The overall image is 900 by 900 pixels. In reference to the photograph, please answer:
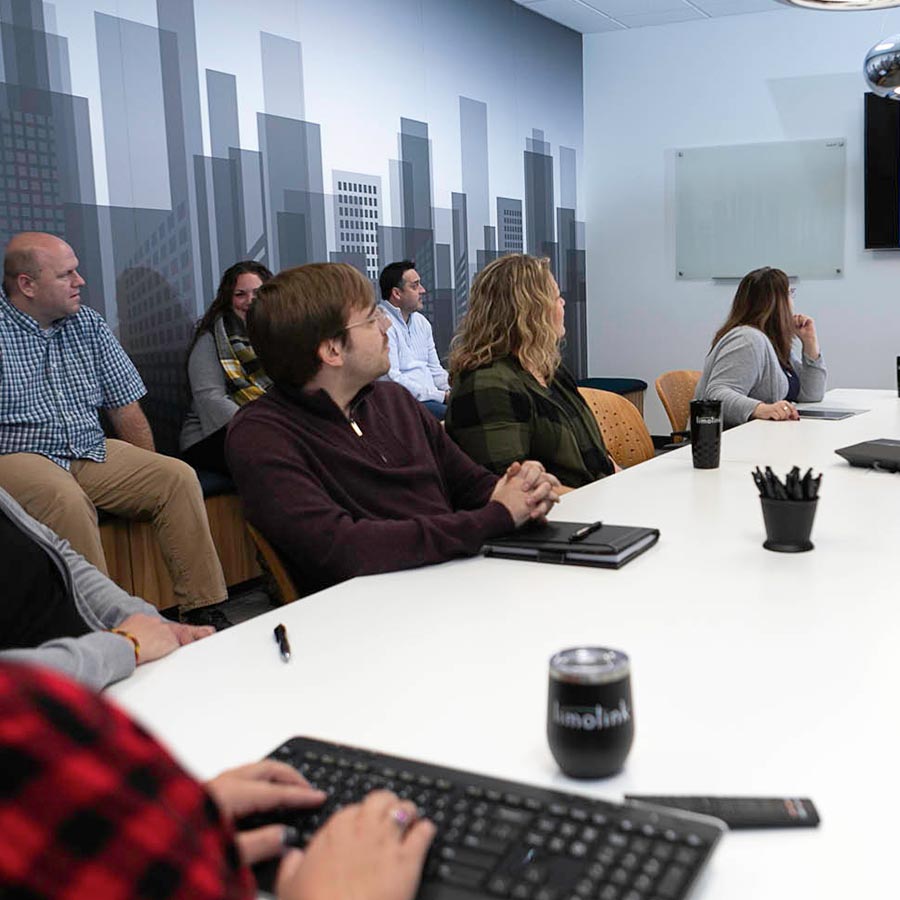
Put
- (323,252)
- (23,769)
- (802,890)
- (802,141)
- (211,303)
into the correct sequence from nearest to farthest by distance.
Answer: (23,769) < (802,890) < (211,303) < (323,252) < (802,141)

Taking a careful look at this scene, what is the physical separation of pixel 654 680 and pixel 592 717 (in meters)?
0.28

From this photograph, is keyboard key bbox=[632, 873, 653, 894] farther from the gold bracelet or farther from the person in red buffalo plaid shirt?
the gold bracelet

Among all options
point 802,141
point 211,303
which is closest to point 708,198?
point 802,141

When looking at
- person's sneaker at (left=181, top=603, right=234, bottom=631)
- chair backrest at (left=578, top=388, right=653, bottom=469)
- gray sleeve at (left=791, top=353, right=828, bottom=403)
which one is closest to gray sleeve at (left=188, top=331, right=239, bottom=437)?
person's sneaker at (left=181, top=603, right=234, bottom=631)

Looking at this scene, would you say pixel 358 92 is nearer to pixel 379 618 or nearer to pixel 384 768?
pixel 379 618

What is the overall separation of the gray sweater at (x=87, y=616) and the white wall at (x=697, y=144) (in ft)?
19.6

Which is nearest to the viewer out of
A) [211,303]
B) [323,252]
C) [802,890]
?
[802,890]

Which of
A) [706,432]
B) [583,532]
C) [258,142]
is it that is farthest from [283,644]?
[258,142]

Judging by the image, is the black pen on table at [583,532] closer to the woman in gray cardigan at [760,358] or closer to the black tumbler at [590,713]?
the black tumbler at [590,713]

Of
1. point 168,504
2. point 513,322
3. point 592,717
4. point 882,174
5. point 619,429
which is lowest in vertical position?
point 168,504

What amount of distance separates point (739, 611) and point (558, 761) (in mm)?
570

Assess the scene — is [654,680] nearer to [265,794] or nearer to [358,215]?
[265,794]

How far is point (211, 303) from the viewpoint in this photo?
438 cm

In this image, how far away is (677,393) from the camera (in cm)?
435
